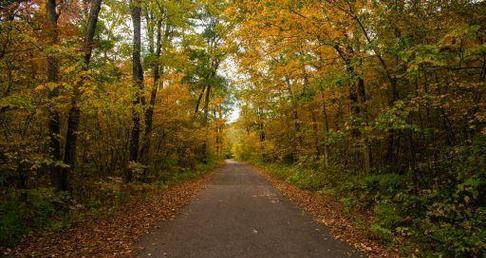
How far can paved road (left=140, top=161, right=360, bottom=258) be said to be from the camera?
19.8 ft

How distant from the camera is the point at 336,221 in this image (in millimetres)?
8344

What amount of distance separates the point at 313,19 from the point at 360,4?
4.37ft

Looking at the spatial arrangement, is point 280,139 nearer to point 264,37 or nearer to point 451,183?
point 264,37

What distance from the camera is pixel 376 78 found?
36.8ft

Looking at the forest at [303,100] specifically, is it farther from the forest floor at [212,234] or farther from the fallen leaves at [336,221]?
the forest floor at [212,234]

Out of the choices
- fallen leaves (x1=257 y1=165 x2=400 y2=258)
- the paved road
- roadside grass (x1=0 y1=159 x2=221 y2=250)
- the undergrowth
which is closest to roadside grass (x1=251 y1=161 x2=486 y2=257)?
the undergrowth

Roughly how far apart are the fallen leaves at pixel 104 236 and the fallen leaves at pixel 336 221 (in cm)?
412

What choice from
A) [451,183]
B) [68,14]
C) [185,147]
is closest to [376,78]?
[451,183]

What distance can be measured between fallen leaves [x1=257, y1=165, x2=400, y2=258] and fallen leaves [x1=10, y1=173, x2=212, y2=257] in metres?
4.12

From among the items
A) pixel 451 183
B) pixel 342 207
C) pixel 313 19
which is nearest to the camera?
pixel 451 183

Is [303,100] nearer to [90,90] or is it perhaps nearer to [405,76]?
[405,76]

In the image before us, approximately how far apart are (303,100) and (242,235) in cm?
658

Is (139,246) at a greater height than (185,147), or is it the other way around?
(185,147)

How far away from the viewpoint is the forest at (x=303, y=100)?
21.7ft
